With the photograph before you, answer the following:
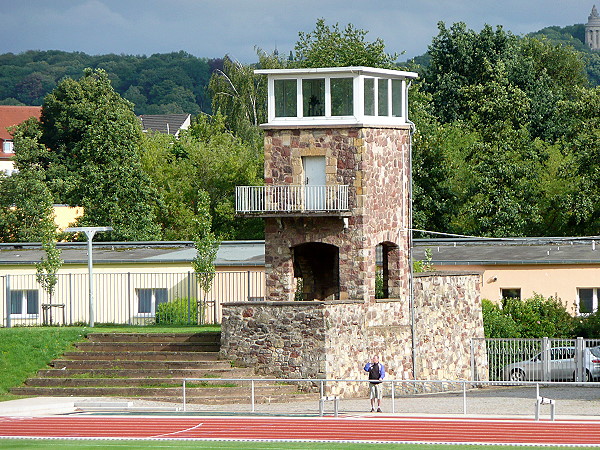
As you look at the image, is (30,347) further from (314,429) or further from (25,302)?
(314,429)

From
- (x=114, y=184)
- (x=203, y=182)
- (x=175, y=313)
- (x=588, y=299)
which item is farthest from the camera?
(x=203, y=182)

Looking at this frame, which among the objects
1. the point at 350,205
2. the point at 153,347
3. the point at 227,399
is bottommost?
the point at 227,399

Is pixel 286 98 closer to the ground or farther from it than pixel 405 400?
farther from it

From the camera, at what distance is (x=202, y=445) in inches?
1133

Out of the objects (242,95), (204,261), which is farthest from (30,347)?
(242,95)

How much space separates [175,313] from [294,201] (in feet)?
31.9

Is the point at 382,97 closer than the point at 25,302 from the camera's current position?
Result: Yes

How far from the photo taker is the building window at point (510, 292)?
2111 inches

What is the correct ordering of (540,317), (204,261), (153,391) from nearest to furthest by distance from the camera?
(153,391)
(204,261)
(540,317)

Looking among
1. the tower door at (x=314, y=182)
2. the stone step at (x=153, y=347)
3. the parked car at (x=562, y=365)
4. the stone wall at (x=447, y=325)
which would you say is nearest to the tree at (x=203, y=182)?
the stone wall at (x=447, y=325)

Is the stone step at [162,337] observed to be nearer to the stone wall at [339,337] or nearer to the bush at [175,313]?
the stone wall at [339,337]

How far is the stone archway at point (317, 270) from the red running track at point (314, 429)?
11984 millimetres

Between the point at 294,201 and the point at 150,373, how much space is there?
7.24 meters

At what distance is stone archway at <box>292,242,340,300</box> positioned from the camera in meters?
44.6
